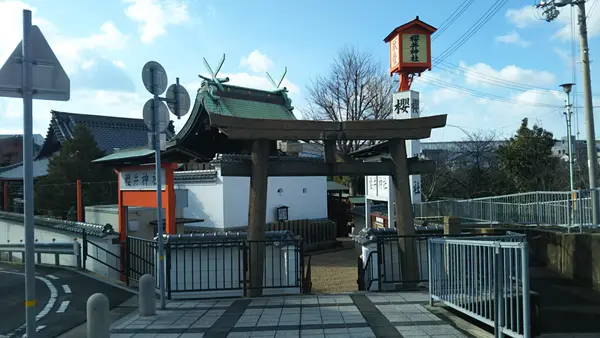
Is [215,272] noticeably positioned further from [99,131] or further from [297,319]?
[99,131]

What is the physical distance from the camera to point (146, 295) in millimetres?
7090

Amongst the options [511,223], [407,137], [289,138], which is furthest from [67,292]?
[511,223]

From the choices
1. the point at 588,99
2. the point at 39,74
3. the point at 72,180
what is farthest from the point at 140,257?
the point at 72,180

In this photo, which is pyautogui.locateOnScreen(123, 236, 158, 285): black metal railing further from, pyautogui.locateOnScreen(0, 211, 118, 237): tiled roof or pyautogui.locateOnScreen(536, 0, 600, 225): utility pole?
pyautogui.locateOnScreen(536, 0, 600, 225): utility pole

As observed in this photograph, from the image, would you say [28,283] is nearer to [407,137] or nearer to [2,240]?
[407,137]

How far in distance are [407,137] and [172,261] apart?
5550 mm

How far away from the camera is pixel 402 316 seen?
263 inches

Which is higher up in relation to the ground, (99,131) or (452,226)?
(99,131)

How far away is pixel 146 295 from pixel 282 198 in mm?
16162

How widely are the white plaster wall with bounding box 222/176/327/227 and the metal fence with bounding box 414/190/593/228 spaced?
615cm

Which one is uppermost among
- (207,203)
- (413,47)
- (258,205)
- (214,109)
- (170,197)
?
(413,47)

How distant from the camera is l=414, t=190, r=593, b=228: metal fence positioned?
1135cm

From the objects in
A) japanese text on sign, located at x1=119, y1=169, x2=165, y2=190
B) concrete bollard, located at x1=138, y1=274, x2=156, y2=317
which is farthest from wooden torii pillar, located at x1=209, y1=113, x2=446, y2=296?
japanese text on sign, located at x1=119, y1=169, x2=165, y2=190

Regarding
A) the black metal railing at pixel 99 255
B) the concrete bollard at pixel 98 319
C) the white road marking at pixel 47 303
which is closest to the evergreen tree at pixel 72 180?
the black metal railing at pixel 99 255
